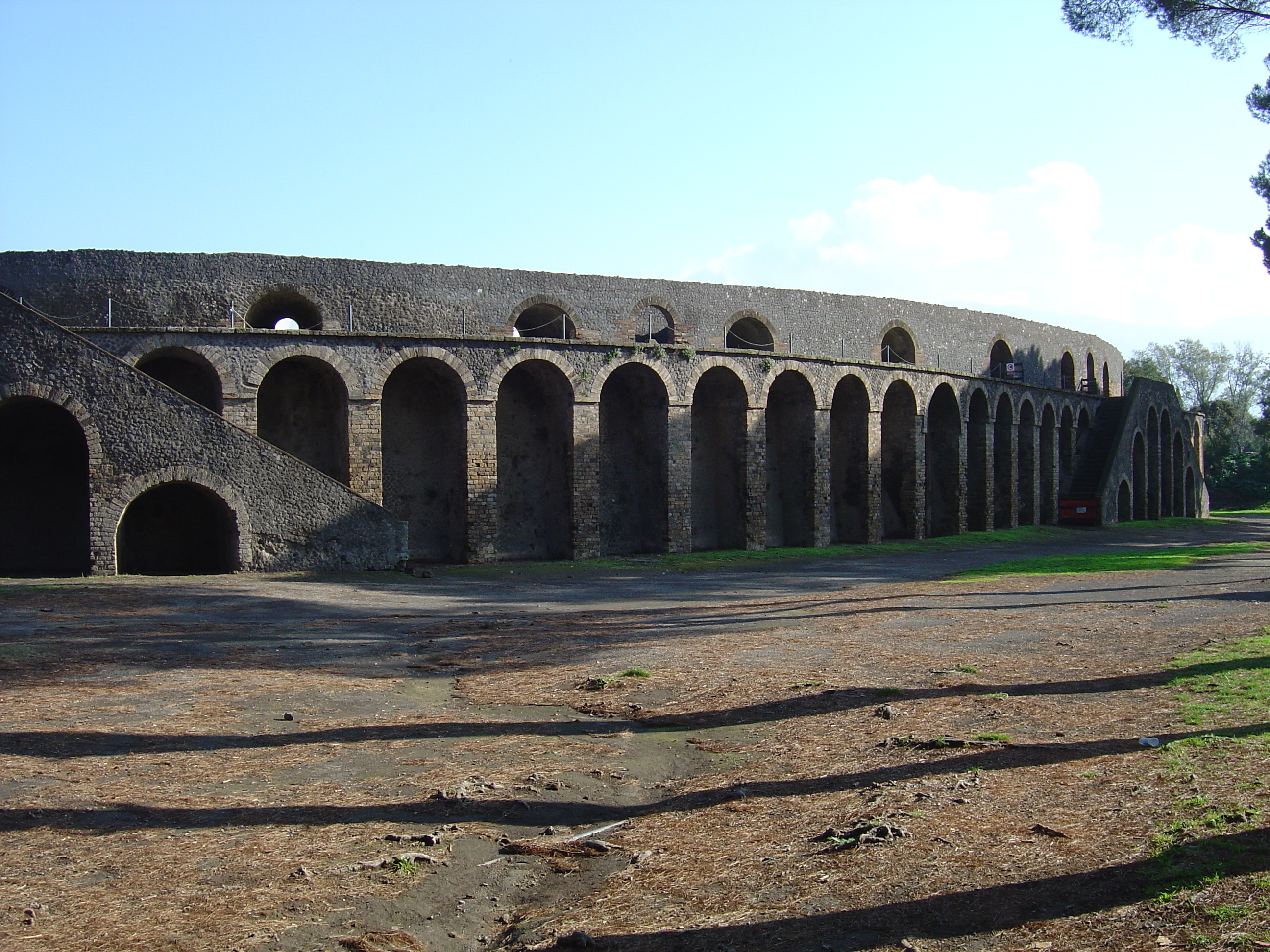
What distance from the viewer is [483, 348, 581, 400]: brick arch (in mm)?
19078

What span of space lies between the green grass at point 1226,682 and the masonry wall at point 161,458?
12066 millimetres

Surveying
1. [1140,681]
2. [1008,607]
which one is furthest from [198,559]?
[1140,681]

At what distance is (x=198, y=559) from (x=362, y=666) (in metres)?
11.5

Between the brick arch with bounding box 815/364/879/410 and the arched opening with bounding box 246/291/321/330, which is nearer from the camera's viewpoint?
the arched opening with bounding box 246/291/321/330

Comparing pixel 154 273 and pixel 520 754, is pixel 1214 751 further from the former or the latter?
pixel 154 273

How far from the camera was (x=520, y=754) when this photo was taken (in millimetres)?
5559

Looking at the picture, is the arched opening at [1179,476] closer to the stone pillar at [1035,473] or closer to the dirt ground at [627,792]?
the stone pillar at [1035,473]

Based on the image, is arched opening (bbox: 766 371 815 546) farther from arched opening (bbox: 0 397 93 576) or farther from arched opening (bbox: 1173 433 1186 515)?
arched opening (bbox: 1173 433 1186 515)

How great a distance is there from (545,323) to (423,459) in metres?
3.65

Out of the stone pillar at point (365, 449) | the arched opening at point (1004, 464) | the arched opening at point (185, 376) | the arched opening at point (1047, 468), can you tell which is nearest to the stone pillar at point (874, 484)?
the arched opening at point (1004, 464)

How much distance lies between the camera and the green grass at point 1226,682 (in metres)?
5.39

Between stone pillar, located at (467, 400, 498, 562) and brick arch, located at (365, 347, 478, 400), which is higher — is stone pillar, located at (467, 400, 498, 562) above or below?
below

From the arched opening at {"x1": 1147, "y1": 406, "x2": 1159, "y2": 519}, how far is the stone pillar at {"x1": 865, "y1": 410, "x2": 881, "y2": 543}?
18736 millimetres

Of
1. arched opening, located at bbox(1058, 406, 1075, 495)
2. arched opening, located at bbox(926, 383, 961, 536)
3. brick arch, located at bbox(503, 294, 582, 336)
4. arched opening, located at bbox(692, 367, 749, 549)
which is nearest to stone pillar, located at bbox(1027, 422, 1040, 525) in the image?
arched opening, located at bbox(1058, 406, 1075, 495)
